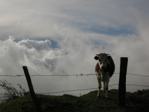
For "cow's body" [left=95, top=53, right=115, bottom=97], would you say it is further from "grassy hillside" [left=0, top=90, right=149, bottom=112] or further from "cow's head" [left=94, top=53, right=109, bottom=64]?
"grassy hillside" [left=0, top=90, right=149, bottom=112]

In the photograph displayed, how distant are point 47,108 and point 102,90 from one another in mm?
5128

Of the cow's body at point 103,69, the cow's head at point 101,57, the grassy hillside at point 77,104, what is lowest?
the grassy hillside at point 77,104

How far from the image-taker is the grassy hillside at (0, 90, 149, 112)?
56.4 ft

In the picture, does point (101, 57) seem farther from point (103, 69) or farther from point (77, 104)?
point (77, 104)

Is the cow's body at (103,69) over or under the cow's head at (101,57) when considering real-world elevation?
under

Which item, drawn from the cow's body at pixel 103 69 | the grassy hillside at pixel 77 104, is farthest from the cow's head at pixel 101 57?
the grassy hillside at pixel 77 104

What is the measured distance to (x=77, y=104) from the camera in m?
17.9

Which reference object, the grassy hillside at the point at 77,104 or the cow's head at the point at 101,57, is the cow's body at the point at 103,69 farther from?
the grassy hillside at the point at 77,104

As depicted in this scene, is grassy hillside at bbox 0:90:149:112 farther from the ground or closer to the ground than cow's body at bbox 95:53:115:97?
closer to the ground

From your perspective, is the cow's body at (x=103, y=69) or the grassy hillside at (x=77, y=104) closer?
the grassy hillside at (x=77, y=104)

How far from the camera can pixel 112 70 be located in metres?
→ 21.1

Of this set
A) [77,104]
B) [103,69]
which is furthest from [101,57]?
[77,104]

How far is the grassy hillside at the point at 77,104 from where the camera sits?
17188mm

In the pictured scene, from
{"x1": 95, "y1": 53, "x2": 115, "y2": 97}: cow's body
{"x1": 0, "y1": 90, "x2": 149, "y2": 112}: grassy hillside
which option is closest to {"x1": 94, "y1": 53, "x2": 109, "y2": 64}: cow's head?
{"x1": 95, "y1": 53, "x2": 115, "y2": 97}: cow's body
